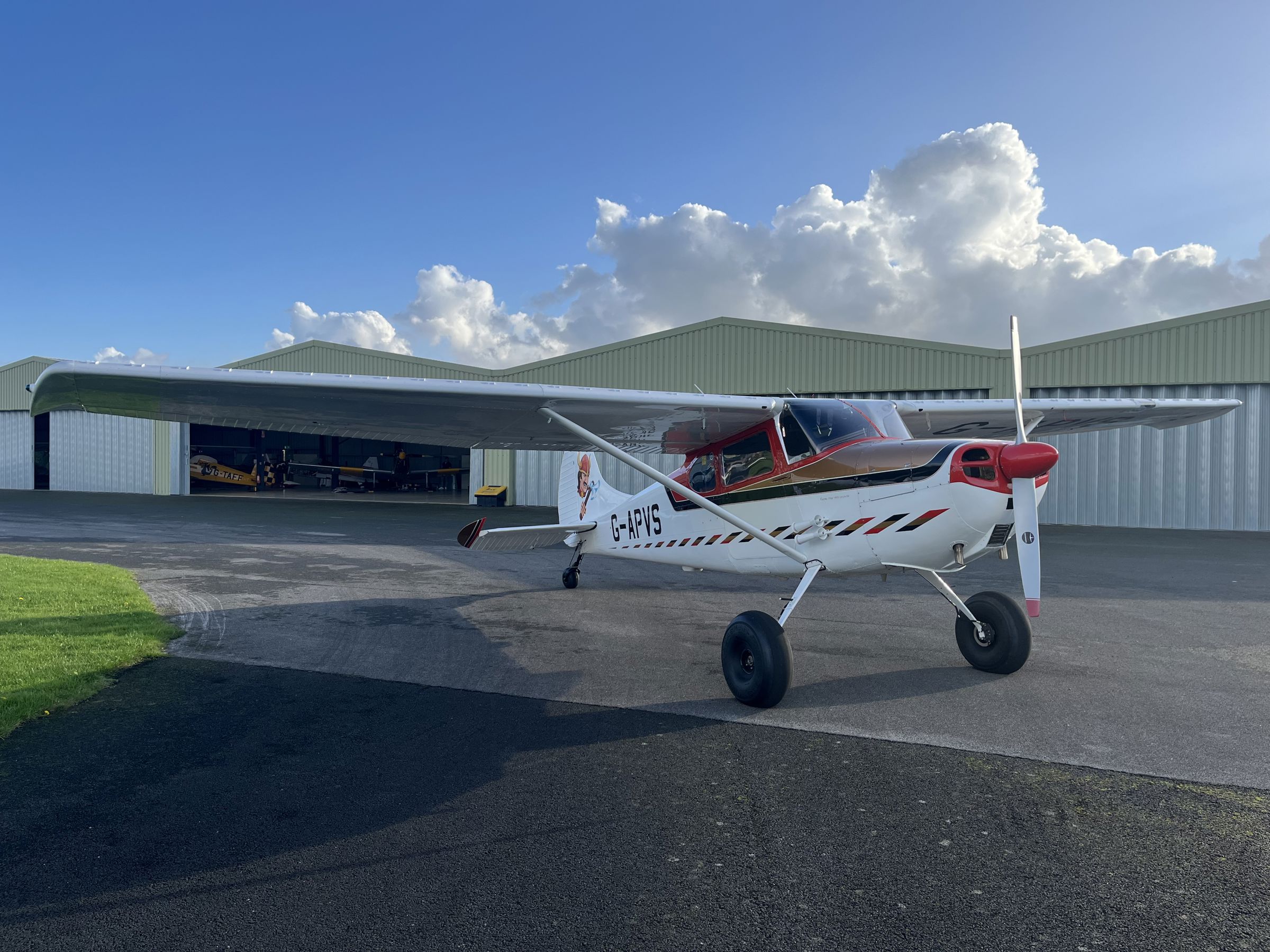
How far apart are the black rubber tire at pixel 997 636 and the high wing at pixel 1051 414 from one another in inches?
76.8

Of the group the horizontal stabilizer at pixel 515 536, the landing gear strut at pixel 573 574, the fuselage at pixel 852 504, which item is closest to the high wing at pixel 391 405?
the fuselage at pixel 852 504

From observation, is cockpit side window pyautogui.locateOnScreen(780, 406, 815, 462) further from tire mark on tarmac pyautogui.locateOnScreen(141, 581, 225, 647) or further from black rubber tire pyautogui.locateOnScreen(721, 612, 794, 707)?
tire mark on tarmac pyautogui.locateOnScreen(141, 581, 225, 647)

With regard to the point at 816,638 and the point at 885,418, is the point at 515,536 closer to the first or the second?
the point at 816,638

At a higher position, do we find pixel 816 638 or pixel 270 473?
pixel 270 473

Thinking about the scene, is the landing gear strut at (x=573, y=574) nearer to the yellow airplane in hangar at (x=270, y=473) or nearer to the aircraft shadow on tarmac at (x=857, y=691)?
the aircraft shadow on tarmac at (x=857, y=691)

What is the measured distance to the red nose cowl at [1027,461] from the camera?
14.8 feet

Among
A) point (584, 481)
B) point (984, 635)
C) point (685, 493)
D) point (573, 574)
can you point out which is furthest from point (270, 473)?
point (984, 635)

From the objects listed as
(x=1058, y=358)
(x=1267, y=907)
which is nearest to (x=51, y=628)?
(x=1267, y=907)

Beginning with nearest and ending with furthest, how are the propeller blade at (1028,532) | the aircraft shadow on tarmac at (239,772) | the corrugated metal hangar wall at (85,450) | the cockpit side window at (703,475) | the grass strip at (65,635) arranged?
the aircraft shadow on tarmac at (239,772) < the propeller blade at (1028,532) < the grass strip at (65,635) < the cockpit side window at (703,475) < the corrugated metal hangar wall at (85,450)

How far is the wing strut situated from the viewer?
5.69m

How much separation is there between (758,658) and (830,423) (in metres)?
2.05

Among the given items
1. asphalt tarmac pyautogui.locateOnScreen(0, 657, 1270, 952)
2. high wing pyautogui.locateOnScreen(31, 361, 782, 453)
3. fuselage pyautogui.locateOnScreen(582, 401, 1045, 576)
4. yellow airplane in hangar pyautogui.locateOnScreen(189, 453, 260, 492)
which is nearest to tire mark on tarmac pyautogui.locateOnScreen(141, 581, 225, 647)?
high wing pyautogui.locateOnScreen(31, 361, 782, 453)

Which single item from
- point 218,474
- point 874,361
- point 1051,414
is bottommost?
point 218,474

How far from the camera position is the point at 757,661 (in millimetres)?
4832
